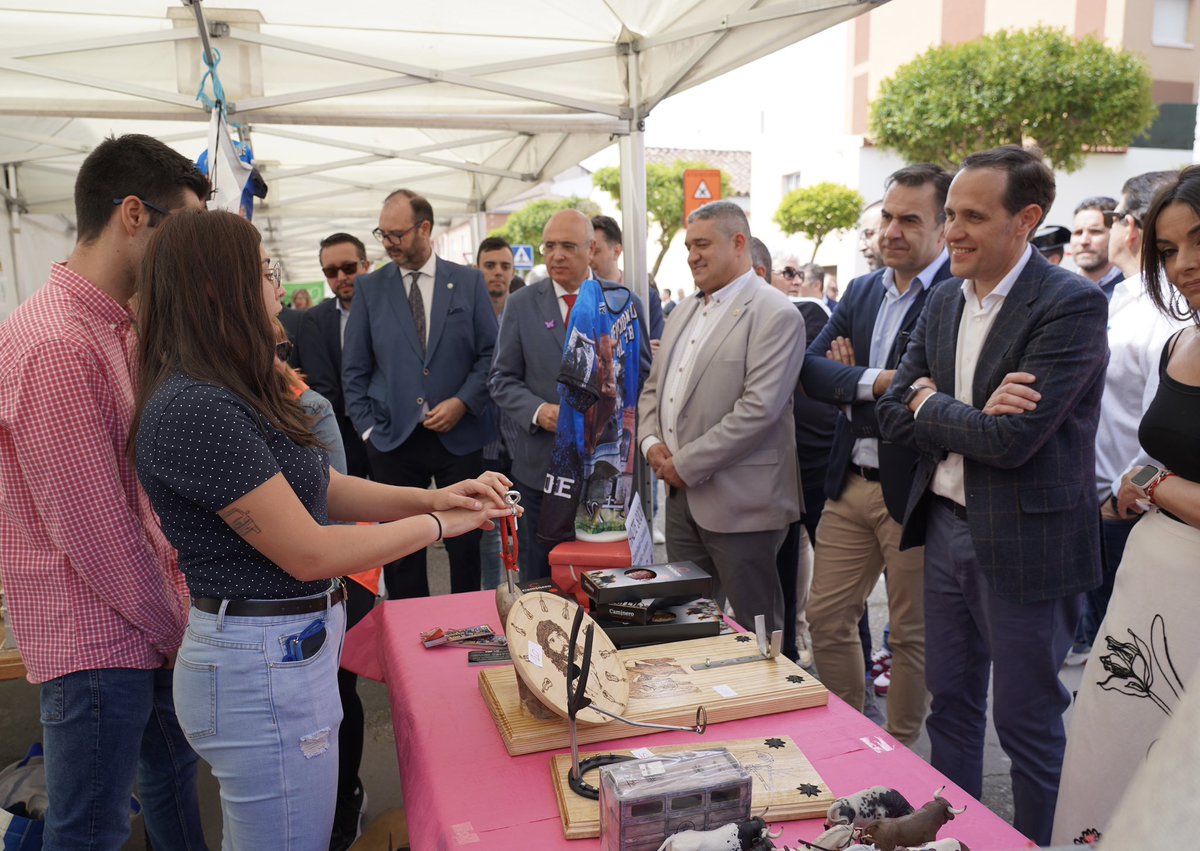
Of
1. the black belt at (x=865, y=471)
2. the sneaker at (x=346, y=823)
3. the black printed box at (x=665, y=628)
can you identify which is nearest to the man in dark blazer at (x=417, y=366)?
the sneaker at (x=346, y=823)

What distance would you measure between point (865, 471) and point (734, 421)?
0.49m

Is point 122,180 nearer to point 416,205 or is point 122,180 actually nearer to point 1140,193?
point 416,205

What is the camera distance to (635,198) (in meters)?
4.36

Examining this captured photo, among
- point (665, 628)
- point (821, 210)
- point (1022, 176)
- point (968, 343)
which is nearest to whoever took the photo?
point (665, 628)

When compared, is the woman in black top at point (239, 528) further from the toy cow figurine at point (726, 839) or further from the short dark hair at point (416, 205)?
the short dark hair at point (416, 205)

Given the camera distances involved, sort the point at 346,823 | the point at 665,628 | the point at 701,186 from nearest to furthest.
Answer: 1. the point at 665,628
2. the point at 346,823
3. the point at 701,186

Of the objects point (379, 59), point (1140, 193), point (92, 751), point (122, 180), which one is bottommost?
point (92, 751)

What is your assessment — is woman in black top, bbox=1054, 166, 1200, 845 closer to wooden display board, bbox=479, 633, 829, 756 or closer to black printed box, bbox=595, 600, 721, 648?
wooden display board, bbox=479, 633, 829, 756

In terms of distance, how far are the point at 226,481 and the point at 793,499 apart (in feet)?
7.43

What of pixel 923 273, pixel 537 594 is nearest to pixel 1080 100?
pixel 923 273

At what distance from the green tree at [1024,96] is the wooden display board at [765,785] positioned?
2193 centimetres

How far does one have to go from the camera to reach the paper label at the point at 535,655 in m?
1.52

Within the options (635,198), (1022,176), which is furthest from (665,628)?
(635,198)

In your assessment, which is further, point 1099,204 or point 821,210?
point 821,210
